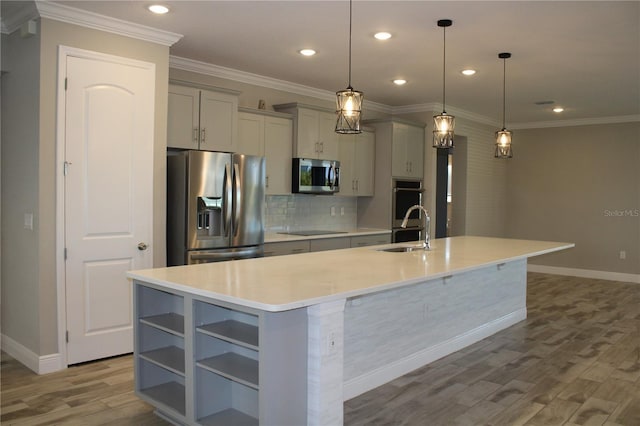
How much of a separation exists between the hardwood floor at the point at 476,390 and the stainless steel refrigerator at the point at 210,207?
1051 mm

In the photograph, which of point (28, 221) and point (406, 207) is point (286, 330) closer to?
point (28, 221)

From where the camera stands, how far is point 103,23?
3.93 metres

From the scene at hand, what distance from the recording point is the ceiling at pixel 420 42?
3686 mm

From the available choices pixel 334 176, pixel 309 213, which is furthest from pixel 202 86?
pixel 309 213

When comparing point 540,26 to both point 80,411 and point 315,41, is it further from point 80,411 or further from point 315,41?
point 80,411

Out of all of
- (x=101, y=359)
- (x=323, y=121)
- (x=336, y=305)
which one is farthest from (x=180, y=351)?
(x=323, y=121)

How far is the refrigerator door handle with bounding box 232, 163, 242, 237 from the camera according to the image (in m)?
4.61

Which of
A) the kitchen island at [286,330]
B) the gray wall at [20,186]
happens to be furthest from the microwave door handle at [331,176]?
the gray wall at [20,186]

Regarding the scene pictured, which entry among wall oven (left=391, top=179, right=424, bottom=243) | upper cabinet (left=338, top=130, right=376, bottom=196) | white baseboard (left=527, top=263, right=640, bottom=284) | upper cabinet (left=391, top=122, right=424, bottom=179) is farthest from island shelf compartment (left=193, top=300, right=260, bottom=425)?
white baseboard (left=527, top=263, right=640, bottom=284)

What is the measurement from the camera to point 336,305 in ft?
8.40

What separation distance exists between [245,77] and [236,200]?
5.61 feet

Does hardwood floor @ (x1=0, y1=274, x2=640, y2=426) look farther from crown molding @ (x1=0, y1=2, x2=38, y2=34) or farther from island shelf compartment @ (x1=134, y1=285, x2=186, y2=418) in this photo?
crown molding @ (x1=0, y1=2, x2=38, y2=34)

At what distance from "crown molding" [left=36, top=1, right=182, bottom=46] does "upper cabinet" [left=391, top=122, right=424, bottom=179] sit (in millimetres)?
3424

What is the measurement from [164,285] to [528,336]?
3.58 meters
